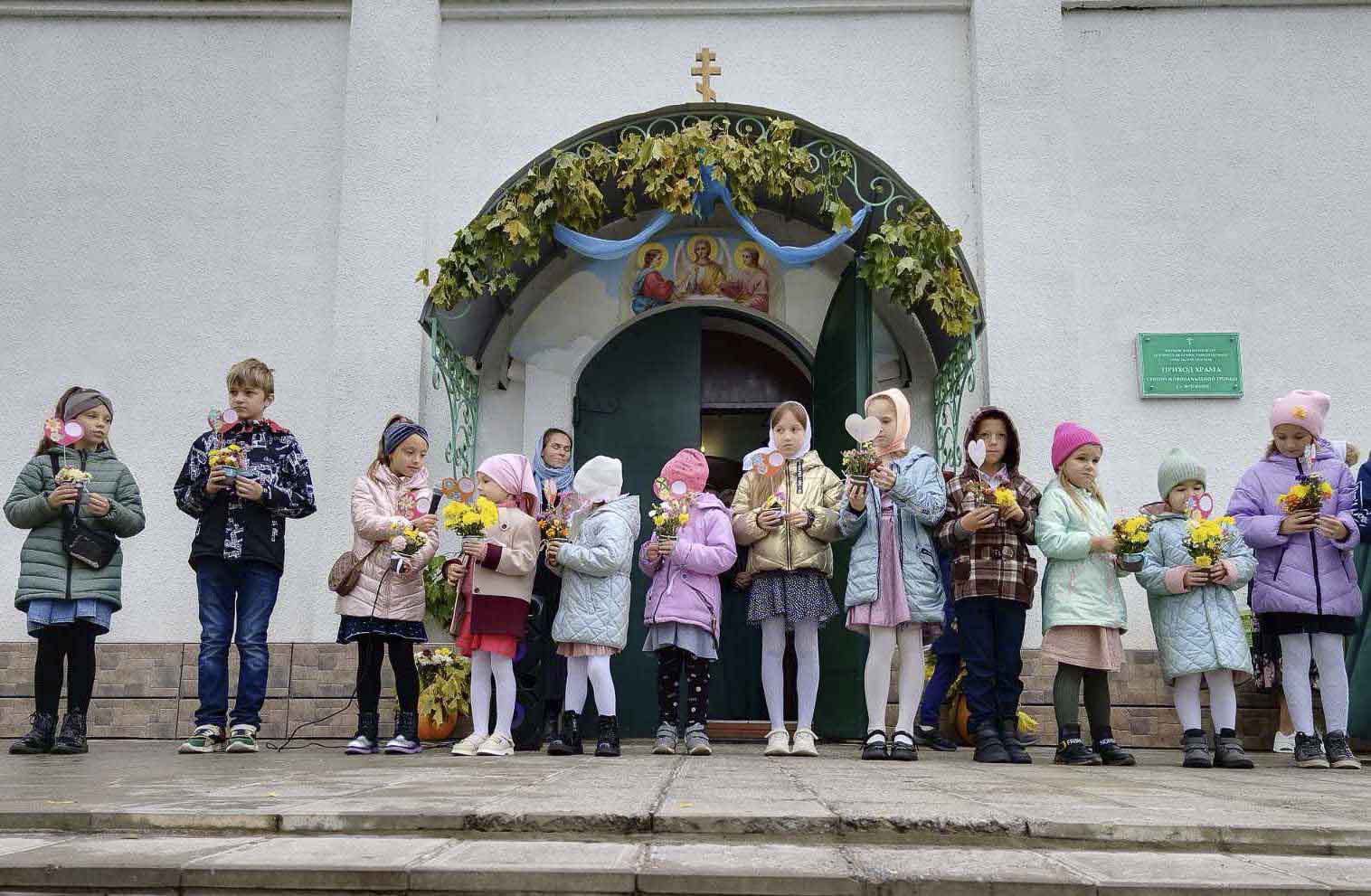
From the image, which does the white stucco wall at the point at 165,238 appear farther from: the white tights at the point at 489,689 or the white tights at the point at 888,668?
the white tights at the point at 888,668

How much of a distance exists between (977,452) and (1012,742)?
4.61ft

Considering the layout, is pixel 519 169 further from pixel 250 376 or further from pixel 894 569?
pixel 894 569

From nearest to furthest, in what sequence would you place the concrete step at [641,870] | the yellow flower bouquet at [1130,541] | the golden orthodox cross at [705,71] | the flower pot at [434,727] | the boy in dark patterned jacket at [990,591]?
the concrete step at [641,870], the yellow flower bouquet at [1130,541], the boy in dark patterned jacket at [990,591], the flower pot at [434,727], the golden orthodox cross at [705,71]

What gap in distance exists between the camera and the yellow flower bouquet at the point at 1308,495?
18.9 feet

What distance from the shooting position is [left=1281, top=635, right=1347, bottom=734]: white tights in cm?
583

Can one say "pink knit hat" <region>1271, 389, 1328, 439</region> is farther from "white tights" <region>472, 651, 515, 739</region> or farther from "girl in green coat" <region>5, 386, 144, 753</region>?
"girl in green coat" <region>5, 386, 144, 753</region>

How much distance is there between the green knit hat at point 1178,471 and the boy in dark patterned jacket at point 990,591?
730 millimetres

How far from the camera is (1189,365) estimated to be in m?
7.68

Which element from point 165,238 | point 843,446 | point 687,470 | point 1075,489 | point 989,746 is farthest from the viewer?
point 165,238

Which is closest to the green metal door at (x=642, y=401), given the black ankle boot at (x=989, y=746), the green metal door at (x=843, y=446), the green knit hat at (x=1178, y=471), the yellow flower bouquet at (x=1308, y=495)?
the green metal door at (x=843, y=446)

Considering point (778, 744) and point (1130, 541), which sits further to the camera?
point (778, 744)

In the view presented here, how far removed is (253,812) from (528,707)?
3.58 metres

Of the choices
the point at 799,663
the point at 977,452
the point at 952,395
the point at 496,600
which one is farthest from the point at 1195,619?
the point at 496,600

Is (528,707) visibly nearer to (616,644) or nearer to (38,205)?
(616,644)
